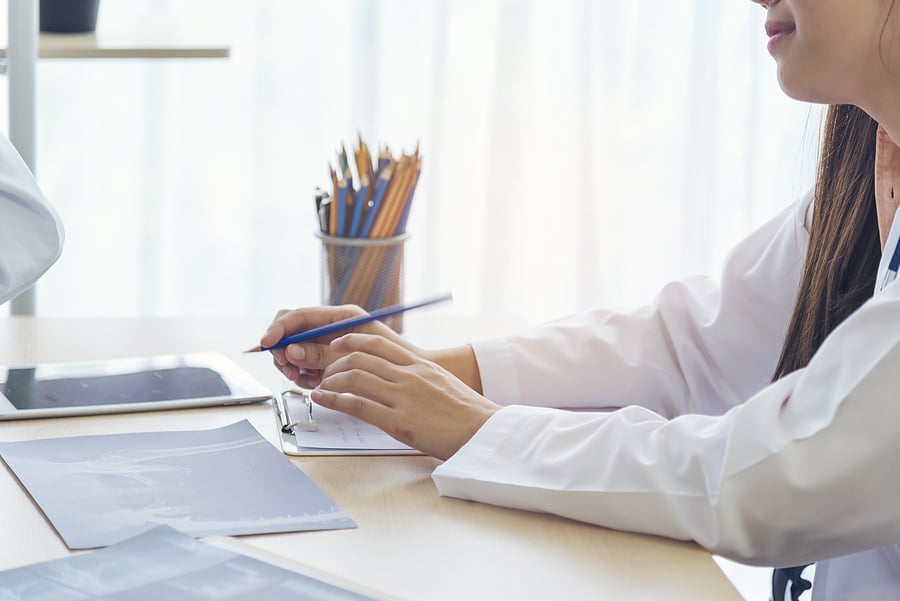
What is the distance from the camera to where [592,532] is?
0.72m

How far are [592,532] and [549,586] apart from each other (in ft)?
0.33

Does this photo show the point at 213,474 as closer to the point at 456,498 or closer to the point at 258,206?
the point at 456,498

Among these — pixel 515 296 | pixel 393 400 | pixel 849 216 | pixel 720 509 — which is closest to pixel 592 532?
pixel 720 509

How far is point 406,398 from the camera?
86 centimetres

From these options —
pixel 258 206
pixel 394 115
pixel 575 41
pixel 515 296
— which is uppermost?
pixel 575 41

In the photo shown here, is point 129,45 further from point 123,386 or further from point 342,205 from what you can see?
point 123,386

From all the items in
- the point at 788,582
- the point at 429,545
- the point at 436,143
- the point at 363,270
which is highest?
the point at 436,143

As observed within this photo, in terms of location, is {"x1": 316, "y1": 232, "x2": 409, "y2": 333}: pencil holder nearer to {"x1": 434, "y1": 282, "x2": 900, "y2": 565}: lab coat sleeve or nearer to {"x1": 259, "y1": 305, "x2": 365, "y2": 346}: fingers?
{"x1": 259, "y1": 305, "x2": 365, "y2": 346}: fingers

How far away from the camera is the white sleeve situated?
41.7 inches

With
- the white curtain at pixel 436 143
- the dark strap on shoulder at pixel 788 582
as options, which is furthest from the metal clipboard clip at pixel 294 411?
the white curtain at pixel 436 143

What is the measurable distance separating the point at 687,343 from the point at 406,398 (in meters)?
0.37

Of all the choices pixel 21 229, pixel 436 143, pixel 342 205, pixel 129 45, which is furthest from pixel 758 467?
pixel 436 143

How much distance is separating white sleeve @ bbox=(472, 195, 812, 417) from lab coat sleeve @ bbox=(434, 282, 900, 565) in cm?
28

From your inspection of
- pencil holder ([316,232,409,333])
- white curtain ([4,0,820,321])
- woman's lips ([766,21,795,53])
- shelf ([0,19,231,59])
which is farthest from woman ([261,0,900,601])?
white curtain ([4,0,820,321])
